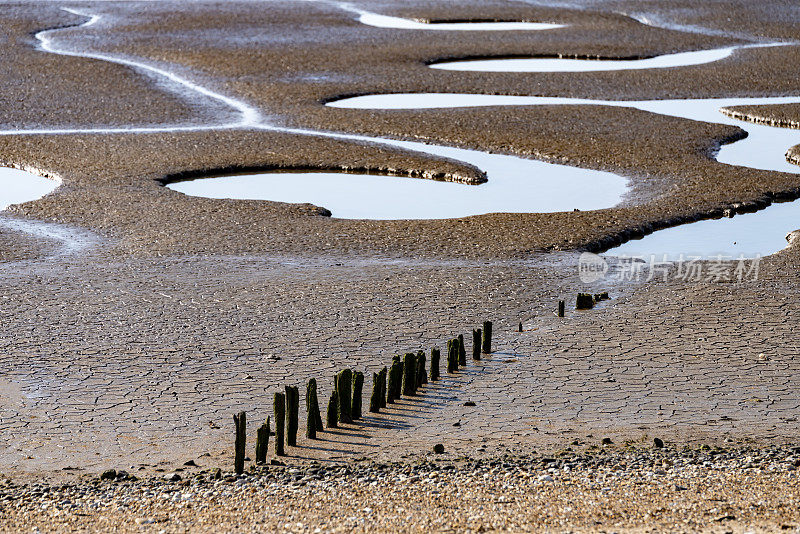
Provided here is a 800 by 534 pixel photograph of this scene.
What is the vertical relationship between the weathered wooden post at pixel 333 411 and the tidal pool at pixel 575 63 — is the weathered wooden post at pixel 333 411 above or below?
below

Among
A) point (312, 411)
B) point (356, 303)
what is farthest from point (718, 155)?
point (312, 411)

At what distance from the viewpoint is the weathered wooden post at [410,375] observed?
34.7 feet

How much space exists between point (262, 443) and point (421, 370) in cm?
223

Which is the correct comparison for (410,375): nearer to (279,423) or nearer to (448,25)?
(279,423)

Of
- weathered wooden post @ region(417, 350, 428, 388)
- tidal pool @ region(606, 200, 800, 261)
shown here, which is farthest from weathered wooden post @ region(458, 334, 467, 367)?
tidal pool @ region(606, 200, 800, 261)

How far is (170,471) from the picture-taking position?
909 cm

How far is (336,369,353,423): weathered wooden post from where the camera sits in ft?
32.8

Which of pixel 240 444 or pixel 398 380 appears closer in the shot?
pixel 240 444

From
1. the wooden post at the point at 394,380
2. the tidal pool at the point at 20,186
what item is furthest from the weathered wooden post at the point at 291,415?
the tidal pool at the point at 20,186

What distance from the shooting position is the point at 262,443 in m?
9.10

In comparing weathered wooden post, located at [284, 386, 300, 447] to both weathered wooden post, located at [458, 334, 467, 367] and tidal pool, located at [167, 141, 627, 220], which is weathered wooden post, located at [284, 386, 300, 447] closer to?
weathered wooden post, located at [458, 334, 467, 367]

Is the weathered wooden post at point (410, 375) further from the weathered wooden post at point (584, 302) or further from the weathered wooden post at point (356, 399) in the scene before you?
the weathered wooden post at point (584, 302)

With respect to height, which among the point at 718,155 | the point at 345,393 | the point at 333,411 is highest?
the point at 718,155

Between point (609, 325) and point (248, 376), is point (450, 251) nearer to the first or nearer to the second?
point (609, 325)
